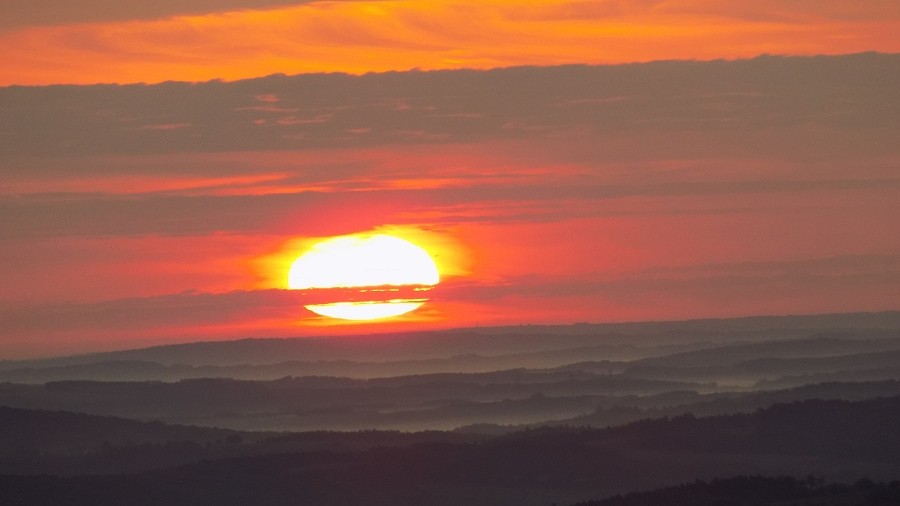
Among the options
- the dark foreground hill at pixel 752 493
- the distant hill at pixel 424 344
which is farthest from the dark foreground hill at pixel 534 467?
the distant hill at pixel 424 344

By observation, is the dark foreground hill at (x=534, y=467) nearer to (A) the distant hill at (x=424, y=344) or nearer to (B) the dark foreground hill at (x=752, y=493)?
(B) the dark foreground hill at (x=752, y=493)

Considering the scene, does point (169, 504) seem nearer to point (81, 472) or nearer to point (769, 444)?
point (81, 472)

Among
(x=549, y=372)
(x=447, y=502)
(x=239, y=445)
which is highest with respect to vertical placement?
(x=549, y=372)

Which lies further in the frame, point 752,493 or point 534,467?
point 534,467

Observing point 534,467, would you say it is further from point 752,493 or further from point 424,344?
point 424,344

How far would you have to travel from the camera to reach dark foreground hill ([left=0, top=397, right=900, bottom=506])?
48656 mm

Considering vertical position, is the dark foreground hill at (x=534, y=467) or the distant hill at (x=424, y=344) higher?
the distant hill at (x=424, y=344)

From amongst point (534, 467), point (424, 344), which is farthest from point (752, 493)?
point (424, 344)

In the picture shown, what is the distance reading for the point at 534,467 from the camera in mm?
52094

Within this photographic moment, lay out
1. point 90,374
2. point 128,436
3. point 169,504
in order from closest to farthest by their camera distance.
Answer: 1. point 169,504
2. point 128,436
3. point 90,374

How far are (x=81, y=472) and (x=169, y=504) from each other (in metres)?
13.5

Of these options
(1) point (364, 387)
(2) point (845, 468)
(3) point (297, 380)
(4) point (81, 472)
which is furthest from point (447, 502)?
(3) point (297, 380)

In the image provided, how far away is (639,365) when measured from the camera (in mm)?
131000

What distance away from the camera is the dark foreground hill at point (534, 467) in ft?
160
